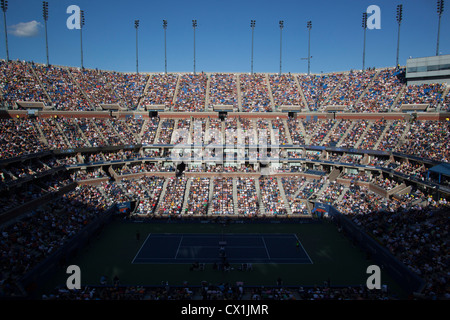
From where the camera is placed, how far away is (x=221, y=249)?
28688 millimetres

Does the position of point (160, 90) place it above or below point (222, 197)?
above

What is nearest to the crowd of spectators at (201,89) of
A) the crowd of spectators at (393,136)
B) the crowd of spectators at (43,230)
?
the crowd of spectators at (393,136)

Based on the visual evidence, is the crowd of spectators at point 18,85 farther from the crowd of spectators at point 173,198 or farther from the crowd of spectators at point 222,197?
the crowd of spectators at point 222,197

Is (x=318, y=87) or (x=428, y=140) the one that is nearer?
(x=428, y=140)

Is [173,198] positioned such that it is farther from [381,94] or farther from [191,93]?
[381,94]

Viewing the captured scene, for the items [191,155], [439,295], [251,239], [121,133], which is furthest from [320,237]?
[121,133]

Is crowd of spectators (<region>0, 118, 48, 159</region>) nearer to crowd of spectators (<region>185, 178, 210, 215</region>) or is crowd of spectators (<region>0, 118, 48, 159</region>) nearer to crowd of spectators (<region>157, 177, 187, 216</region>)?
crowd of spectators (<region>157, 177, 187, 216</region>)

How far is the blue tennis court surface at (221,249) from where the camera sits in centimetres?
2816

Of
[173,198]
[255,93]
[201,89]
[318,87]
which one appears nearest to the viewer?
[173,198]

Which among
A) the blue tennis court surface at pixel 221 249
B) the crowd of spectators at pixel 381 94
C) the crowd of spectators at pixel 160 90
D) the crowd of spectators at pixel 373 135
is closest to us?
the blue tennis court surface at pixel 221 249

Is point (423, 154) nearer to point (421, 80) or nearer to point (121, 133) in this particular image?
point (421, 80)

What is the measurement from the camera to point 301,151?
5012 cm

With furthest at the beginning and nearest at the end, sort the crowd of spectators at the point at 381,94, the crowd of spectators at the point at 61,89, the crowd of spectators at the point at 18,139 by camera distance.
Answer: the crowd of spectators at the point at 381,94 < the crowd of spectators at the point at 61,89 < the crowd of spectators at the point at 18,139

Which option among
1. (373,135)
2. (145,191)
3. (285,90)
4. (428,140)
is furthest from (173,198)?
(285,90)
